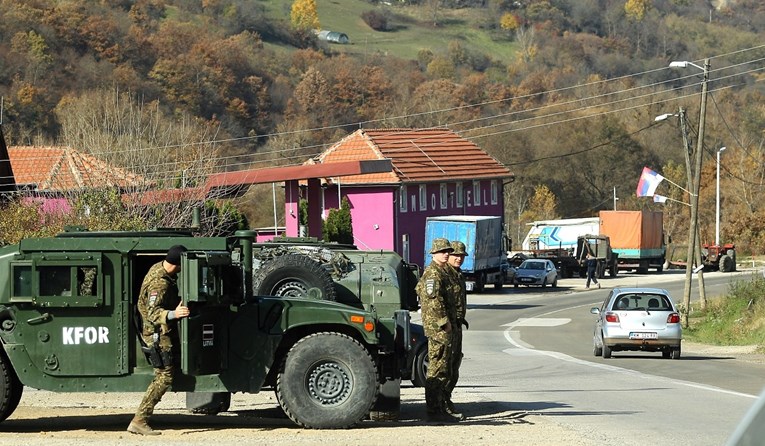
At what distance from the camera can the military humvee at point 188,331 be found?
1298 cm

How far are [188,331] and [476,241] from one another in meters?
44.8

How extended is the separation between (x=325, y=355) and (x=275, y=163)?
88859 millimetres

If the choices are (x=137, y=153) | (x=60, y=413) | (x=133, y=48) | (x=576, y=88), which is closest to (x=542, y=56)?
(x=576, y=88)

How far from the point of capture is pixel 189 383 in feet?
42.9

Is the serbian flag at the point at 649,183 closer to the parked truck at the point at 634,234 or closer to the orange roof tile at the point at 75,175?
the parked truck at the point at 634,234

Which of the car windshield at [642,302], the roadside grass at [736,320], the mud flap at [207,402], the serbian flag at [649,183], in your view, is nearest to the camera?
the mud flap at [207,402]

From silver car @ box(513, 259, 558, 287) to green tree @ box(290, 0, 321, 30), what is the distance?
118405 millimetres

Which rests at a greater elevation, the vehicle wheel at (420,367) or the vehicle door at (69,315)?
the vehicle door at (69,315)

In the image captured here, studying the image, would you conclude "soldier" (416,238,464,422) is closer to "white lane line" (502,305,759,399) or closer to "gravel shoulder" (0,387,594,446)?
"gravel shoulder" (0,387,594,446)

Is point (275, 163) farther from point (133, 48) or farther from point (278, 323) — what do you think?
point (278, 323)

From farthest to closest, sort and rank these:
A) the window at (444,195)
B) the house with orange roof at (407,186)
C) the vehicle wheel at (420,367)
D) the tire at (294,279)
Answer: the window at (444,195) < the house with orange roof at (407,186) < the tire at (294,279) < the vehicle wheel at (420,367)

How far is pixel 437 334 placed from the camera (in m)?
14.0

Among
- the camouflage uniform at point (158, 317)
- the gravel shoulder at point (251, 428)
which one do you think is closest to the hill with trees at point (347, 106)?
Answer: the gravel shoulder at point (251, 428)

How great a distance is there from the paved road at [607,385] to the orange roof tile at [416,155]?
32.3 meters
